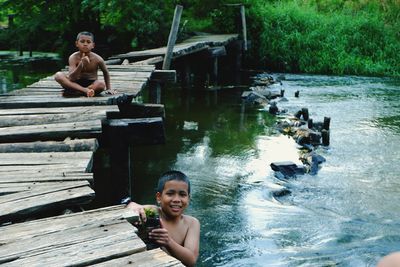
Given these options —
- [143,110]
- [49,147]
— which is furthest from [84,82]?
[49,147]

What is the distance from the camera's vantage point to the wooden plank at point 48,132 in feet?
13.7

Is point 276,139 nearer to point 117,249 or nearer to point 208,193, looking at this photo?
point 208,193

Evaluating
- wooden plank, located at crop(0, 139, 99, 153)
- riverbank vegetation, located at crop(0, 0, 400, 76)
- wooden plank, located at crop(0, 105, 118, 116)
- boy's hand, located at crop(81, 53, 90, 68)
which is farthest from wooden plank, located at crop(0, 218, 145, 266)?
riverbank vegetation, located at crop(0, 0, 400, 76)

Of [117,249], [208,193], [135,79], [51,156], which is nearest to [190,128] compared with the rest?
[135,79]

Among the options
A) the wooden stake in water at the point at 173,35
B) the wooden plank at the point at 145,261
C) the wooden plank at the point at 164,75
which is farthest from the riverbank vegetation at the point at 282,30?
the wooden plank at the point at 145,261

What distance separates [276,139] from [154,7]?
816cm

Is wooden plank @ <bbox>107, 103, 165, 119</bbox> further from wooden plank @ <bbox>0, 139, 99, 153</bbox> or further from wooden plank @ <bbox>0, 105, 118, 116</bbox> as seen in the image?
wooden plank @ <bbox>0, 139, 99, 153</bbox>

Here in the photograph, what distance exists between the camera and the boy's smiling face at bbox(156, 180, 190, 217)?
3.03 meters

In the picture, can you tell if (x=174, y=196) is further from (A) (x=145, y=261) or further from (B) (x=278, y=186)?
(B) (x=278, y=186)

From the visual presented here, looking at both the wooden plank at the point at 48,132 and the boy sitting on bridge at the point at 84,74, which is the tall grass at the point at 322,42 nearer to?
the boy sitting on bridge at the point at 84,74

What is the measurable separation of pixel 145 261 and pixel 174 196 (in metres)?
0.84

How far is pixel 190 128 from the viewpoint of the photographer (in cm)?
988

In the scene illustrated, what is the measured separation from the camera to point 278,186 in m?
6.41

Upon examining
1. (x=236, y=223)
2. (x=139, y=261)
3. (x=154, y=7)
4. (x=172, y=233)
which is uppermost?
(x=154, y=7)
